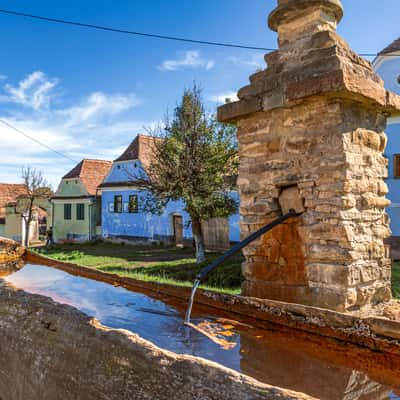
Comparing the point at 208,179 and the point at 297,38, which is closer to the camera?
the point at 297,38

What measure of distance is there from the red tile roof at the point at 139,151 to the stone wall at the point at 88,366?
52.2 ft

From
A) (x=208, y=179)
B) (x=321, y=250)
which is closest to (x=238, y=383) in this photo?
(x=321, y=250)

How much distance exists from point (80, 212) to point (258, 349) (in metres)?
20.6

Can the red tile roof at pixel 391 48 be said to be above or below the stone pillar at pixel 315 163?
above

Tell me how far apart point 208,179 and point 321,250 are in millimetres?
7059

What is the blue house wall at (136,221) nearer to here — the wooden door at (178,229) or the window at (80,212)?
the wooden door at (178,229)

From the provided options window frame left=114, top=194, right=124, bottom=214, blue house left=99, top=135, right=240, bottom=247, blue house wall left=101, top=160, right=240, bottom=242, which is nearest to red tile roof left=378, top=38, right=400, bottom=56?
blue house left=99, top=135, right=240, bottom=247

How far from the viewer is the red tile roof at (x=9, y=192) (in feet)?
81.7

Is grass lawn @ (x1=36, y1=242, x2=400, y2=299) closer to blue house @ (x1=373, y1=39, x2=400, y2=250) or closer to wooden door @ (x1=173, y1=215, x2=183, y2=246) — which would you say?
wooden door @ (x1=173, y1=215, x2=183, y2=246)

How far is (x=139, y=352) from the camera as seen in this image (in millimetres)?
1353

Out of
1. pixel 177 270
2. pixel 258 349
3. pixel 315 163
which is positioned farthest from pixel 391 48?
pixel 258 349

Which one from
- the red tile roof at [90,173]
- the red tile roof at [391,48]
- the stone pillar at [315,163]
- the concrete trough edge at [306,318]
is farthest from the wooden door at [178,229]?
the stone pillar at [315,163]

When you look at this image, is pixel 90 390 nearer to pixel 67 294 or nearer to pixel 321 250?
pixel 321 250

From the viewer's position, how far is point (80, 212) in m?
21.5
